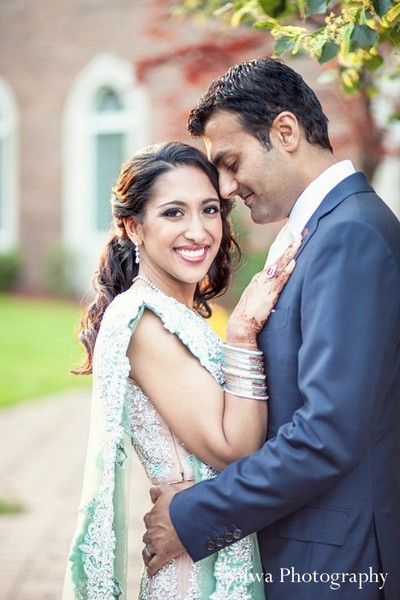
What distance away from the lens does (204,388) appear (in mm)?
2621

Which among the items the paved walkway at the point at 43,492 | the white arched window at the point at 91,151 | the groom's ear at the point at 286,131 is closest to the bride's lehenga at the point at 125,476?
the groom's ear at the point at 286,131

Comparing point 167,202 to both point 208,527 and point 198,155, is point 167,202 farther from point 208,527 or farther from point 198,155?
point 208,527

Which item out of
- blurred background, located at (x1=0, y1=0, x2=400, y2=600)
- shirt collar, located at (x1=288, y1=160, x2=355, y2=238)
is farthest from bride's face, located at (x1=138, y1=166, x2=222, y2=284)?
blurred background, located at (x1=0, y1=0, x2=400, y2=600)

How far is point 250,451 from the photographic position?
8.36 feet

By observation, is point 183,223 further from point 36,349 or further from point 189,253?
point 36,349

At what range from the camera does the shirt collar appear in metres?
2.61

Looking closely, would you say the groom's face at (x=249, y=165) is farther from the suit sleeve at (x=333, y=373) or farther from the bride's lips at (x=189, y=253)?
the suit sleeve at (x=333, y=373)

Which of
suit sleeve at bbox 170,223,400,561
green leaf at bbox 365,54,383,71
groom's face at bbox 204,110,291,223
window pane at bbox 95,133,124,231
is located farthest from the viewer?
window pane at bbox 95,133,124,231

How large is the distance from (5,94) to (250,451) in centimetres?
1891

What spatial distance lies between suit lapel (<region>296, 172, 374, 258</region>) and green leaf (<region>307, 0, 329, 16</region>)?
0.55 m

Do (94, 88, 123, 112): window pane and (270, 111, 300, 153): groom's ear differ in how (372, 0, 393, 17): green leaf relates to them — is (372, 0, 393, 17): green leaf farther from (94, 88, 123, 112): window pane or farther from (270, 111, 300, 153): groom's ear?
→ (94, 88, 123, 112): window pane

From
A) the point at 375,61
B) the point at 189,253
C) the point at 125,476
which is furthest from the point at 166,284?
the point at 375,61

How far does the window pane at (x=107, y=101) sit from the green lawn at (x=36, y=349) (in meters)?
4.04

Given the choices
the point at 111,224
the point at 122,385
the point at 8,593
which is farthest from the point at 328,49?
the point at 8,593
